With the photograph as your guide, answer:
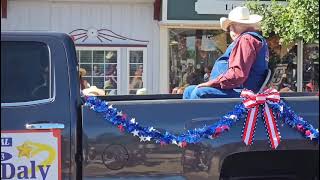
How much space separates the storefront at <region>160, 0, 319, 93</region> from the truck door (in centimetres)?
743

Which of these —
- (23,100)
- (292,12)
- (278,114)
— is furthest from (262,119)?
(292,12)

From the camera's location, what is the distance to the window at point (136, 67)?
37.3ft

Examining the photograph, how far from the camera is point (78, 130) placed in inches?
137

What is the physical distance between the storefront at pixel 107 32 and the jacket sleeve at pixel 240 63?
7030 millimetres

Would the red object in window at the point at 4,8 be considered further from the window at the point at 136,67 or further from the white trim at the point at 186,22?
the white trim at the point at 186,22

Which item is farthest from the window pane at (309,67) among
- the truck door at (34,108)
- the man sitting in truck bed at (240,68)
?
the truck door at (34,108)

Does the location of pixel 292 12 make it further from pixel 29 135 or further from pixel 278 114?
pixel 29 135

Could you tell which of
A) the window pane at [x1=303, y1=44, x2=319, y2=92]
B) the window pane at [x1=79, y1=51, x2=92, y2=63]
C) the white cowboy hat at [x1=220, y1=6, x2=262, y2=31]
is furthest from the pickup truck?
the window pane at [x1=303, y1=44, x2=319, y2=92]

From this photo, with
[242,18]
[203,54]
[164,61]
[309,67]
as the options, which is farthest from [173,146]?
[309,67]

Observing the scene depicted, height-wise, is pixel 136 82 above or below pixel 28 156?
above

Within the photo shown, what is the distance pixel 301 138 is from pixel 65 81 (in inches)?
59.1

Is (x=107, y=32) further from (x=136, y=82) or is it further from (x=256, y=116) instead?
(x=256, y=116)

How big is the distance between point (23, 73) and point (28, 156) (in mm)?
520

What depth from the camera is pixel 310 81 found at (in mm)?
11742
